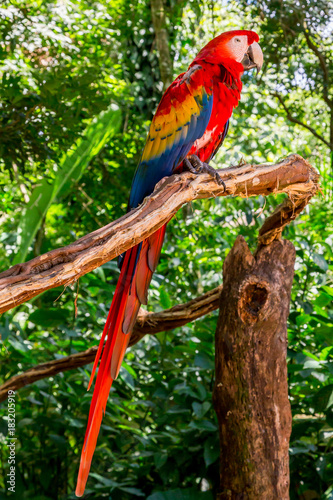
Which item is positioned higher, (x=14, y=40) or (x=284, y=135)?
(x=284, y=135)

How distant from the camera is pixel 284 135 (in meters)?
2.28

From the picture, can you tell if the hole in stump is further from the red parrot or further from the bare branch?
the bare branch

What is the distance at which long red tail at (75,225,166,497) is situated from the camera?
0.90 m

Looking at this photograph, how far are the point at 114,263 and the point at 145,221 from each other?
837 millimetres

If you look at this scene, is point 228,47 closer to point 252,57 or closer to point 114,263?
point 252,57

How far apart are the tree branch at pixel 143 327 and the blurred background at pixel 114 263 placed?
0.45 feet

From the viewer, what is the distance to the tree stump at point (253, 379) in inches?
42.7

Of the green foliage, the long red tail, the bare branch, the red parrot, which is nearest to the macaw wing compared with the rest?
the red parrot

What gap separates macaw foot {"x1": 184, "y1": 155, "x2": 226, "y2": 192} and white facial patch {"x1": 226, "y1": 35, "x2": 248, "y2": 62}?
0.29 m

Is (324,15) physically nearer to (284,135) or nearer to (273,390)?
(284,135)

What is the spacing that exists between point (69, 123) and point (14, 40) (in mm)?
373

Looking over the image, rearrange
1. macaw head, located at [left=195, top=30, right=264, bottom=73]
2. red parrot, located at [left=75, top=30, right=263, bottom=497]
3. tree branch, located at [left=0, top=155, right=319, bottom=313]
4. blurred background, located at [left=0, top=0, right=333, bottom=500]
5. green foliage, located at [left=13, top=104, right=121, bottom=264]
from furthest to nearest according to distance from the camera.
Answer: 1. green foliage, located at [left=13, top=104, right=121, bottom=264]
2. blurred background, located at [left=0, top=0, right=333, bottom=500]
3. macaw head, located at [left=195, top=30, right=264, bottom=73]
4. red parrot, located at [left=75, top=30, right=263, bottom=497]
5. tree branch, located at [left=0, top=155, right=319, bottom=313]

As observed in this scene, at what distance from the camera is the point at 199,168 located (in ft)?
3.54

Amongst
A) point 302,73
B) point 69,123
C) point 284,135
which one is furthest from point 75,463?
point 302,73
